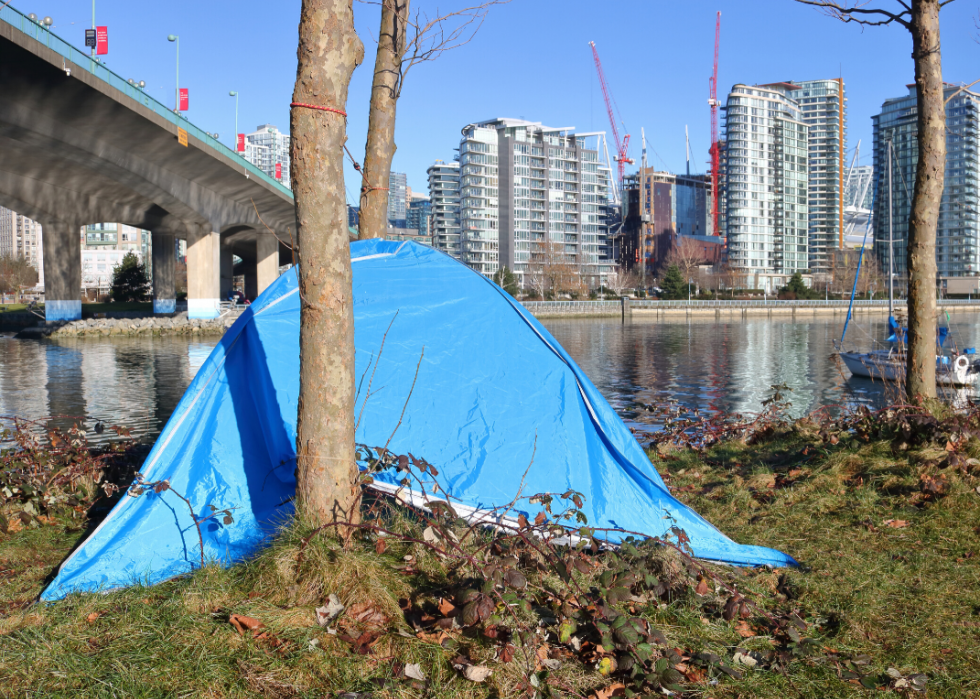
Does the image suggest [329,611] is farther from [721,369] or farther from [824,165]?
[824,165]

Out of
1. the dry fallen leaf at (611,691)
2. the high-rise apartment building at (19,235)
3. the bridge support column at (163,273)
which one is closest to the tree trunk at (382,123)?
the dry fallen leaf at (611,691)

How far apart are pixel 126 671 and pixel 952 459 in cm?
540

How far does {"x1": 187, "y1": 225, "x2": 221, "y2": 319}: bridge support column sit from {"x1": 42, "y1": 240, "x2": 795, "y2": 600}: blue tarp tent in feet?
138

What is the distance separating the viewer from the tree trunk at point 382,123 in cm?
761

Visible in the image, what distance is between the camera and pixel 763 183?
12356 cm

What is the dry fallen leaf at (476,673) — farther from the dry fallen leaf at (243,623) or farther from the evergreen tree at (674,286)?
the evergreen tree at (674,286)

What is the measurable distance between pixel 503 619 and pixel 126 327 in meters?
42.7

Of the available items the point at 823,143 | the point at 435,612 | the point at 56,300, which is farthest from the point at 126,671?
the point at 823,143

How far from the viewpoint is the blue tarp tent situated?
4.41 m

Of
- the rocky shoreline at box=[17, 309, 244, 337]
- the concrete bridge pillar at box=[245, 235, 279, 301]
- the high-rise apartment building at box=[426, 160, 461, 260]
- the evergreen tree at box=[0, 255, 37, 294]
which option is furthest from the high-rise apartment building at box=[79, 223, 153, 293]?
the rocky shoreline at box=[17, 309, 244, 337]

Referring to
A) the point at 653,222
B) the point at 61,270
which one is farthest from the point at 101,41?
the point at 653,222

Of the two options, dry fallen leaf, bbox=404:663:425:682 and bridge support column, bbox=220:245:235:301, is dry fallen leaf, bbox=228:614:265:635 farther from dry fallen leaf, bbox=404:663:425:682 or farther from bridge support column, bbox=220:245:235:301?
bridge support column, bbox=220:245:235:301

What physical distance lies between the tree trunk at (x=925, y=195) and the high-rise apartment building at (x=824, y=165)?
132 meters

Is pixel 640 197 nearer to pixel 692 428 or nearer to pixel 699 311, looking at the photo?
pixel 699 311
